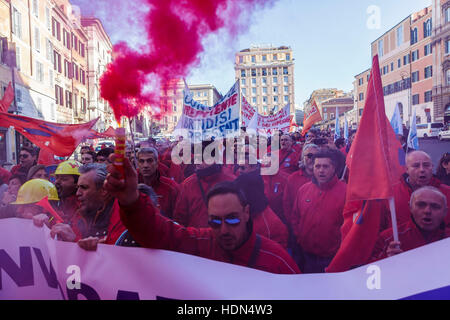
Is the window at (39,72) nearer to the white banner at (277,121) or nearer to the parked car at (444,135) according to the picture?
the white banner at (277,121)

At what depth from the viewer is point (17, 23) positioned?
18.3 m

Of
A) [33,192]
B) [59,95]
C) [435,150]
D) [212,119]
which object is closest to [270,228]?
[33,192]

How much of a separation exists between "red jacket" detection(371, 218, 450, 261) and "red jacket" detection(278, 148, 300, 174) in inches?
143

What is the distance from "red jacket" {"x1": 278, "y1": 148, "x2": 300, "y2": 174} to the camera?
6367 mm

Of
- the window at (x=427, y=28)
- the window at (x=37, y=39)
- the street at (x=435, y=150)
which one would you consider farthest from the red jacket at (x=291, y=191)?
the window at (x=427, y=28)

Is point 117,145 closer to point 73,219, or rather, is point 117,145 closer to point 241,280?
point 241,280

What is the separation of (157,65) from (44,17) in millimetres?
15481

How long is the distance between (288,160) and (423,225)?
399 centimetres

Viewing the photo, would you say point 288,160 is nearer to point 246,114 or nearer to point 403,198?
point 403,198

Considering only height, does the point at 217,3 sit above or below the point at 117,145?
above

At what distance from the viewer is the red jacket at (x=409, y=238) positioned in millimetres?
2533
